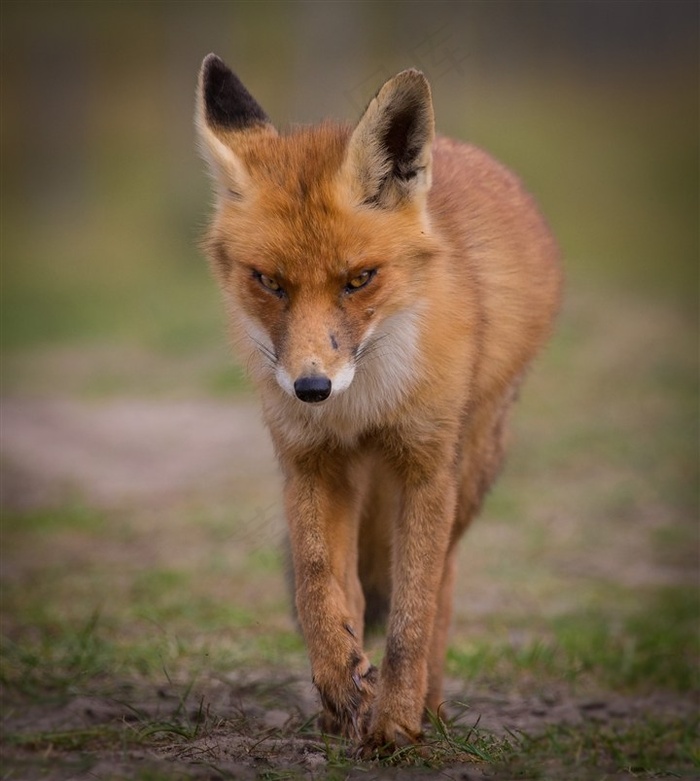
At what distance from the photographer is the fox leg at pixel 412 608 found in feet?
16.2

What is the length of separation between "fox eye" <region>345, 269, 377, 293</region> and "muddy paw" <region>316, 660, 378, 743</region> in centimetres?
157

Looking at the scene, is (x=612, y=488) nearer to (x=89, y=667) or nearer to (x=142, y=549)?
(x=142, y=549)

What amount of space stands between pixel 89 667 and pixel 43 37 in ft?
93.4

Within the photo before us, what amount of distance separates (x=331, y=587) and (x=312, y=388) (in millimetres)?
1080

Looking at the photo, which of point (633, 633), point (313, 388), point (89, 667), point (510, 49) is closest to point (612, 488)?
point (633, 633)

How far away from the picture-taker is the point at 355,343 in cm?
473

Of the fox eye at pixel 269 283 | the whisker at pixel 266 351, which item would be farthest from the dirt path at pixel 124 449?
the fox eye at pixel 269 283

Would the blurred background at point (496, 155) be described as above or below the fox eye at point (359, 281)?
below

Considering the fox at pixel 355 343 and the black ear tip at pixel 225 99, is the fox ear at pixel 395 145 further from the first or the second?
the black ear tip at pixel 225 99

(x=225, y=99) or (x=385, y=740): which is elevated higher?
(x=225, y=99)

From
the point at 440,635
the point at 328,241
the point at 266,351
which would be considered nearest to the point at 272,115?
the point at 440,635

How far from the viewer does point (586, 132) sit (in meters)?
38.8

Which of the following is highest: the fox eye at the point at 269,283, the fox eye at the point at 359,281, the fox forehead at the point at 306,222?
the fox forehead at the point at 306,222

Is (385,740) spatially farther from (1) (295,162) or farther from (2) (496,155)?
(2) (496,155)
